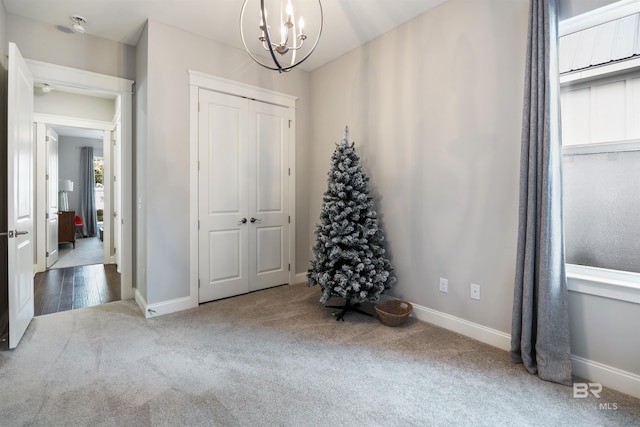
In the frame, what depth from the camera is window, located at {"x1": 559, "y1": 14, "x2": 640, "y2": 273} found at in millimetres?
1994

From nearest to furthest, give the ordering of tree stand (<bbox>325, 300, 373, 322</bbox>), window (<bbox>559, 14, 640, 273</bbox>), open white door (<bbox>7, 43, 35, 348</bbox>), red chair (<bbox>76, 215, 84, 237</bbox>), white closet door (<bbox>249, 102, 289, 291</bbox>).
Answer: window (<bbox>559, 14, 640, 273</bbox>)
open white door (<bbox>7, 43, 35, 348</bbox>)
tree stand (<bbox>325, 300, 373, 322</bbox>)
white closet door (<bbox>249, 102, 289, 291</bbox>)
red chair (<bbox>76, 215, 84, 237</bbox>)


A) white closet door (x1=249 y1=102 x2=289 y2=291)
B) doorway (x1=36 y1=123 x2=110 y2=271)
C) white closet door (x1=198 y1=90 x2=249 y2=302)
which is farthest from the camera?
doorway (x1=36 y1=123 x2=110 y2=271)

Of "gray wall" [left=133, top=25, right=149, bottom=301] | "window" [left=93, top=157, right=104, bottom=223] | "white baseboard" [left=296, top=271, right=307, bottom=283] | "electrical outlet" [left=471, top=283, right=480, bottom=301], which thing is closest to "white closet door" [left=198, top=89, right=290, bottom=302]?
"white baseboard" [left=296, top=271, right=307, bottom=283]

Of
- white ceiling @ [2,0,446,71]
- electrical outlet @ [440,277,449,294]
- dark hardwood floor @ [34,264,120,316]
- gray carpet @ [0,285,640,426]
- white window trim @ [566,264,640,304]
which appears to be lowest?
gray carpet @ [0,285,640,426]

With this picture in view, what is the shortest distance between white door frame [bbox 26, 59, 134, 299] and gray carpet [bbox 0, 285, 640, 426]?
74 centimetres

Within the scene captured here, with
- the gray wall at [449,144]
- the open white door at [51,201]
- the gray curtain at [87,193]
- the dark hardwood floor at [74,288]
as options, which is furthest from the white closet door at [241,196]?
the gray curtain at [87,193]

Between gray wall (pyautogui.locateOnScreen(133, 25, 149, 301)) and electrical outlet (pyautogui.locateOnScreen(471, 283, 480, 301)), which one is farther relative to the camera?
gray wall (pyautogui.locateOnScreen(133, 25, 149, 301))

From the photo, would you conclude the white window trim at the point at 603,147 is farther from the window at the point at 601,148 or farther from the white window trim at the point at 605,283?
the white window trim at the point at 605,283

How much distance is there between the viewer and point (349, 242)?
291 cm

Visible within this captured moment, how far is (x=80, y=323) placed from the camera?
115 inches

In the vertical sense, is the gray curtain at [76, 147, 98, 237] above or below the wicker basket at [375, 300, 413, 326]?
above

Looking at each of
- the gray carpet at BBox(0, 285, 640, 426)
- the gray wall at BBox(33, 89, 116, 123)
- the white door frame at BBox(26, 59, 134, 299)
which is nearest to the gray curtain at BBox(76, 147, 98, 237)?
the gray wall at BBox(33, 89, 116, 123)

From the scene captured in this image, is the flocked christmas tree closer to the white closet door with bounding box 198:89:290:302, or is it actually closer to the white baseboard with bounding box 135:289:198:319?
the white closet door with bounding box 198:89:290:302

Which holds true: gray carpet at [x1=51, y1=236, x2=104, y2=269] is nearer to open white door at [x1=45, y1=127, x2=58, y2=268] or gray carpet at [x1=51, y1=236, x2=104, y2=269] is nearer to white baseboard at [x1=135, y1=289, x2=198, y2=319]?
open white door at [x1=45, y1=127, x2=58, y2=268]
